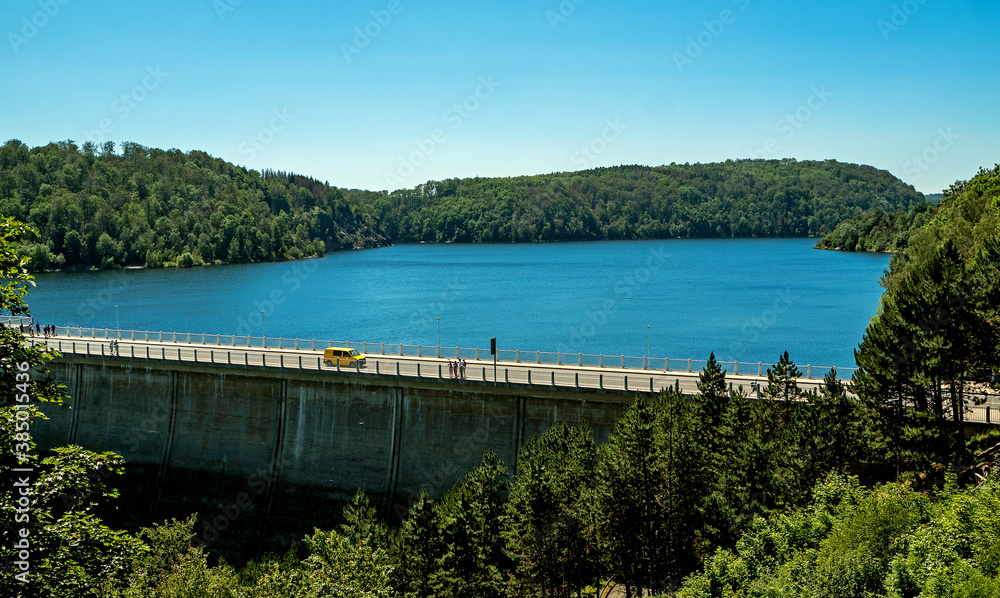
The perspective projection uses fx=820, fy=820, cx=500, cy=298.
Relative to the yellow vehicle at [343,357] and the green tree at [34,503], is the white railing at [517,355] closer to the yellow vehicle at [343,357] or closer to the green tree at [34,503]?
the yellow vehicle at [343,357]

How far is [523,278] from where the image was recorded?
525 feet

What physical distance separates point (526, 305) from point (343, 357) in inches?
2699

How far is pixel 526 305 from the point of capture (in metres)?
116

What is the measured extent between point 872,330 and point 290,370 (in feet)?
103

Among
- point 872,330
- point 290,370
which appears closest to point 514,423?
point 290,370

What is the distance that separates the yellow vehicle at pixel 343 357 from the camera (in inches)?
1897

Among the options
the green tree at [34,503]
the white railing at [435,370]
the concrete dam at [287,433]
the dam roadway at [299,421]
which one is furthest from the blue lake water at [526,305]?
the green tree at [34,503]

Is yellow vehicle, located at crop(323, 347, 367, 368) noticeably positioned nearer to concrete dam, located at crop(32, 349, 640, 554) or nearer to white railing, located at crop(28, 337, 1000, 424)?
white railing, located at crop(28, 337, 1000, 424)

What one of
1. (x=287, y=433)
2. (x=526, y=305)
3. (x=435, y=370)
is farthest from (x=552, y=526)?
(x=526, y=305)

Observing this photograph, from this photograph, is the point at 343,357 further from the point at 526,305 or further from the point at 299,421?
the point at 526,305

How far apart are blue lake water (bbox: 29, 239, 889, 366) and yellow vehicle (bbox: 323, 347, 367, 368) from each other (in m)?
33.2

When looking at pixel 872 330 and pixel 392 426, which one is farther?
pixel 392 426

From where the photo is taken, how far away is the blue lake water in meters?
85.4

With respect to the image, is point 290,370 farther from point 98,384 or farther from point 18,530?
point 18,530
